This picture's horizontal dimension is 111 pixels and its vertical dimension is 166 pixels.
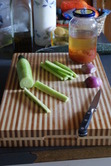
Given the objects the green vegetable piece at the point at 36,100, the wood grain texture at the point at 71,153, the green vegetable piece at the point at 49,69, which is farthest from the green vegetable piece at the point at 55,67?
the wood grain texture at the point at 71,153

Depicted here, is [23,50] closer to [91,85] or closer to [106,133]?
[91,85]

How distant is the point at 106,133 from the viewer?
72 cm

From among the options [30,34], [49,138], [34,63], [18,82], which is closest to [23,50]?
[30,34]

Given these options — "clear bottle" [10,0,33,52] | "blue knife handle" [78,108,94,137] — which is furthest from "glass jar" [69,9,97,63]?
"blue knife handle" [78,108,94,137]

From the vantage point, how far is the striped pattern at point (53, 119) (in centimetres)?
72

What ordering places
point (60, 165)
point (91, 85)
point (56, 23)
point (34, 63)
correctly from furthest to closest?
point (56, 23)
point (34, 63)
point (91, 85)
point (60, 165)

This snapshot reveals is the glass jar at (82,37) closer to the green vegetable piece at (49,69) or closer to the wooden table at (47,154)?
the green vegetable piece at (49,69)

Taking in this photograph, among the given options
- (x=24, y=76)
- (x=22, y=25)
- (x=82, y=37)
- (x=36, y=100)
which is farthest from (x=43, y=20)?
(x=36, y=100)

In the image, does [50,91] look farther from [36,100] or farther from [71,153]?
[71,153]

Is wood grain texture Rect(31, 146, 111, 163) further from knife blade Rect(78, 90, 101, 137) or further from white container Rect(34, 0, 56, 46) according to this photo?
white container Rect(34, 0, 56, 46)

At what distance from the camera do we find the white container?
1.22 meters

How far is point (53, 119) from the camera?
0.75m

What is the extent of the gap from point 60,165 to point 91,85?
26cm

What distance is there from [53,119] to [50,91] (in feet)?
→ 0.39
